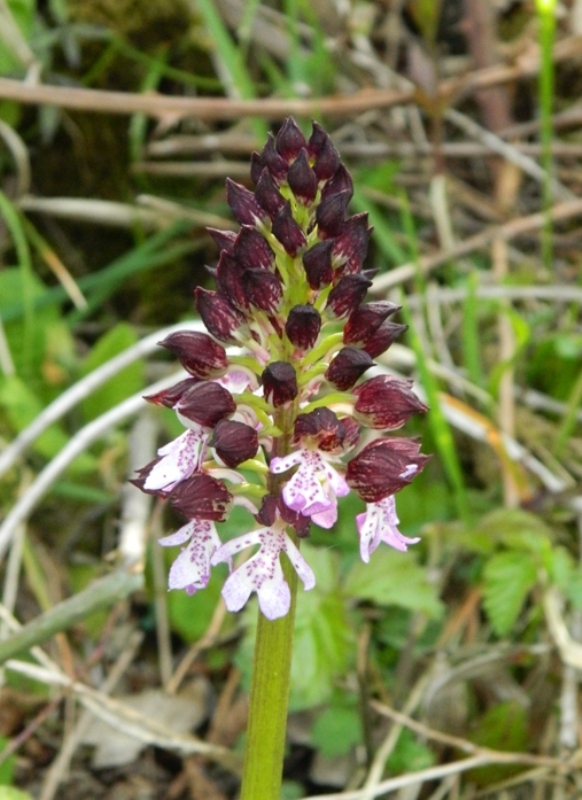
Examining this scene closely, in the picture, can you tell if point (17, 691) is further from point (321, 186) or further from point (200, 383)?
point (321, 186)

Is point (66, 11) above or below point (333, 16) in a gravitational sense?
below

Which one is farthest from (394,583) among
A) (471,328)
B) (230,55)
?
(230,55)

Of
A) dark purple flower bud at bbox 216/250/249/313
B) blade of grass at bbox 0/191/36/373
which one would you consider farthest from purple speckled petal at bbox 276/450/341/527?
blade of grass at bbox 0/191/36/373

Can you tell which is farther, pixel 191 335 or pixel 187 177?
pixel 187 177

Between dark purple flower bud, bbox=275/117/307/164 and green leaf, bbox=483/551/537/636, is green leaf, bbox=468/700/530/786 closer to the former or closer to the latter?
green leaf, bbox=483/551/537/636

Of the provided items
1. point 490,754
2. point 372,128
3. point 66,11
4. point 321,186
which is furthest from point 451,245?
point 321,186

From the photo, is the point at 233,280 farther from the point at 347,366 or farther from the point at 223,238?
the point at 347,366
